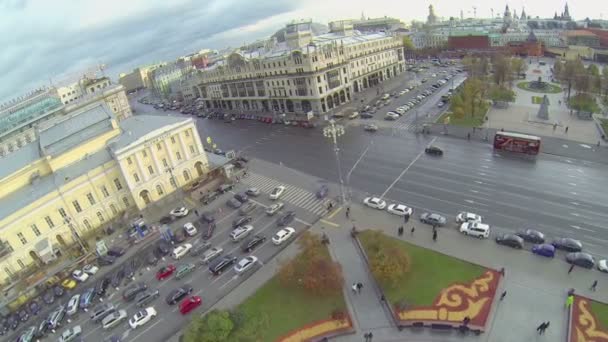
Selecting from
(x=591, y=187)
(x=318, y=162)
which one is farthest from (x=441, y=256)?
(x=318, y=162)

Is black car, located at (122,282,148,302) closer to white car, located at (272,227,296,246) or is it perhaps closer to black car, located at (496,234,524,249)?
white car, located at (272,227,296,246)

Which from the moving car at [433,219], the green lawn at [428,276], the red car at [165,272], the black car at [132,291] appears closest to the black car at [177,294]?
the red car at [165,272]

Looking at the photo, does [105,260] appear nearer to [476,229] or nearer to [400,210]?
[400,210]

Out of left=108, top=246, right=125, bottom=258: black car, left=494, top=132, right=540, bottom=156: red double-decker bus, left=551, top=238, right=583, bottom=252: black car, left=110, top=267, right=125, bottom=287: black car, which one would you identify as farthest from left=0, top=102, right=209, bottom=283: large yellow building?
left=551, top=238, right=583, bottom=252: black car

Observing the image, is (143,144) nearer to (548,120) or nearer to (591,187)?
(591,187)

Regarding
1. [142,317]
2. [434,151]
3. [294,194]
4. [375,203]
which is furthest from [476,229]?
[142,317]
